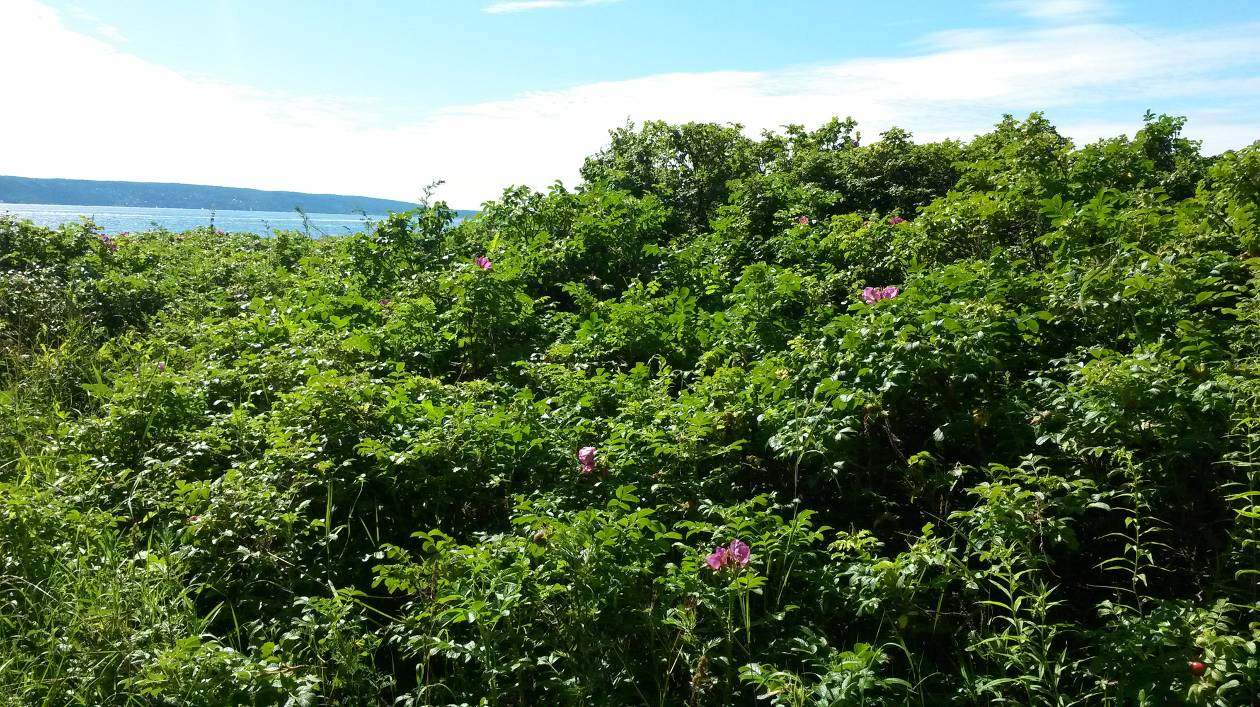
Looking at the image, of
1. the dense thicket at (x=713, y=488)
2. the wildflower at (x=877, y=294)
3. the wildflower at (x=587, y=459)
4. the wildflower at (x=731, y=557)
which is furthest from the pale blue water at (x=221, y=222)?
the wildflower at (x=731, y=557)

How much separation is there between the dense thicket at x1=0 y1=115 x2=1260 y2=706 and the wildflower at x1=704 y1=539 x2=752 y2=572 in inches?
1.1

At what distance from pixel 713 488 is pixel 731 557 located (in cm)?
→ 71

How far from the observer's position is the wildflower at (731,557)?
246 centimetres

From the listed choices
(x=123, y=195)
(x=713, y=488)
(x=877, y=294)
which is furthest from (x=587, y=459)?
(x=123, y=195)

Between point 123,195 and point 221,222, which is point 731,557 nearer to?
point 221,222

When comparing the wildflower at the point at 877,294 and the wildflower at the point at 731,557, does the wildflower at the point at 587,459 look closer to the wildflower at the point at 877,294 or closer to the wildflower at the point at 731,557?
the wildflower at the point at 731,557

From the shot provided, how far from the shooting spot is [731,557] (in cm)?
248

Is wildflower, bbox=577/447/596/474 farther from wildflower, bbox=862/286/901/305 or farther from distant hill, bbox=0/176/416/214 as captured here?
distant hill, bbox=0/176/416/214

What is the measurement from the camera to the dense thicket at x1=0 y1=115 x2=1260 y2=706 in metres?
2.40

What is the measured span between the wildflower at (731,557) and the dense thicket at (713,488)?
0.03m

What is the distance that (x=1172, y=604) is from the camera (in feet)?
7.16

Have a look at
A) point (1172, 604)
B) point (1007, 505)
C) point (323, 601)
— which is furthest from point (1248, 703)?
point (323, 601)

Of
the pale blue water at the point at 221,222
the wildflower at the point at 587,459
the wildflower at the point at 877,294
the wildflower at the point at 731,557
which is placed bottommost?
the wildflower at the point at 731,557

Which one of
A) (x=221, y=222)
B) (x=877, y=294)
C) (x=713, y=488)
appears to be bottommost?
(x=713, y=488)
